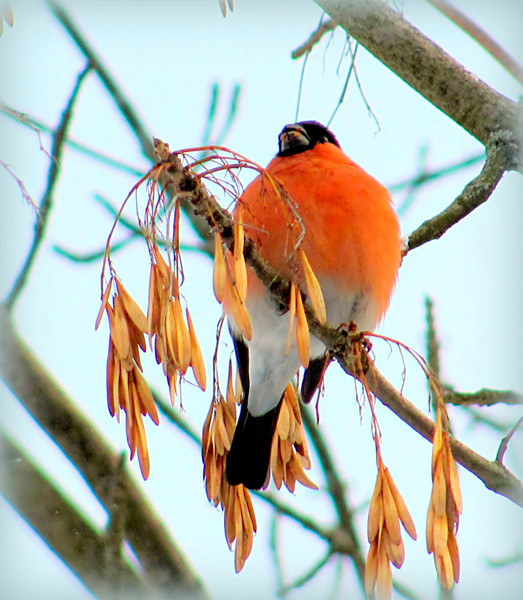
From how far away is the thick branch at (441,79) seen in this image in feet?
6.28

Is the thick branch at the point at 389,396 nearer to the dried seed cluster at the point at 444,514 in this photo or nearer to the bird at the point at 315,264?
the dried seed cluster at the point at 444,514

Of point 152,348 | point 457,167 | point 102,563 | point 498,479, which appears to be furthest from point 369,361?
point 457,167

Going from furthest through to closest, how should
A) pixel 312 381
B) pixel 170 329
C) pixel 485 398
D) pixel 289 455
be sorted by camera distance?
pixel 312 381 → pixel 485 398 → pixel 289 455 → pixel 170 329

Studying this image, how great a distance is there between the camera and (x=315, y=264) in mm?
2574

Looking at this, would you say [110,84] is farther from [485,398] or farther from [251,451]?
[485,398]

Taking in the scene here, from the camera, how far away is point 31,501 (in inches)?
98.9

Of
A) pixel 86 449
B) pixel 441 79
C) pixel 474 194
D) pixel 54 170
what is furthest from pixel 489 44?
pixel 86 449

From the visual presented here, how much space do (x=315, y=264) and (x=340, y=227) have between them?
14 cm

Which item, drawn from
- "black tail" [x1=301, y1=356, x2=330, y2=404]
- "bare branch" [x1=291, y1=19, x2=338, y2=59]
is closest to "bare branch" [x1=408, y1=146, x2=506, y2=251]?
"bare branch" [x1=291, y1=19, x2=338, y2=59]

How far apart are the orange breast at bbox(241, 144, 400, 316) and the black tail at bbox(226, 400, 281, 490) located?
472 millimetres

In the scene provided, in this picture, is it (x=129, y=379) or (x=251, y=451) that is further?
(x=251, y=451)

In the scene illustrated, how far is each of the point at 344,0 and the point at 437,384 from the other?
95cm

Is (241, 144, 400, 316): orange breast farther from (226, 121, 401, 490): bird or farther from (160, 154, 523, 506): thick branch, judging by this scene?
(160, 154, 523, 506): thick branch

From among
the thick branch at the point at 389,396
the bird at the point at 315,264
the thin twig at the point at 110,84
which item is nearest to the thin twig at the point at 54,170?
the thin twig at the point at 110,84
